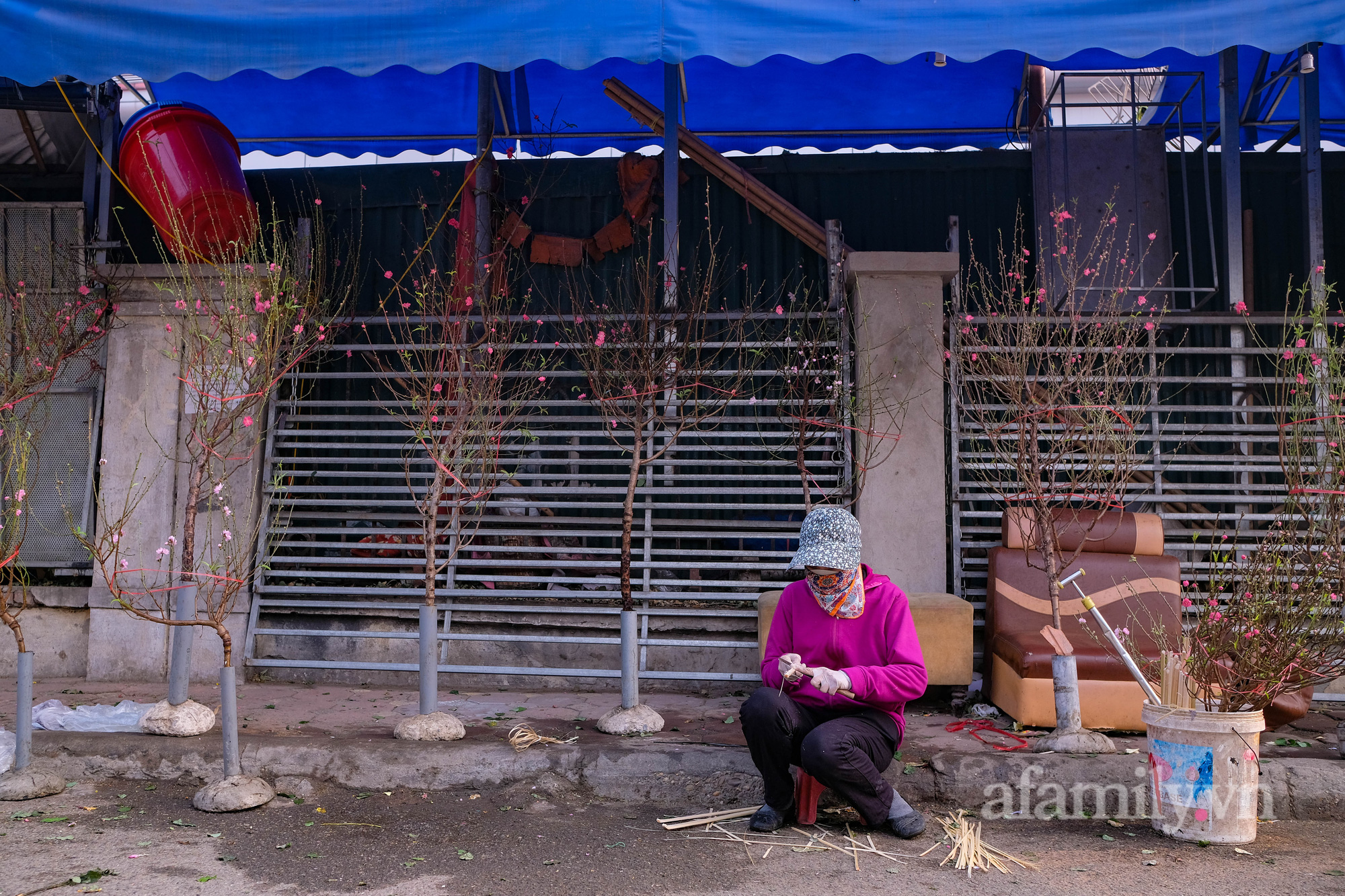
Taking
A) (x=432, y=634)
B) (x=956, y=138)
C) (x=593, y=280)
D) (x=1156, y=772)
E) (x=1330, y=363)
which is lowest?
(x=1156, y=772)

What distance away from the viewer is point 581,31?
6336 millimetres

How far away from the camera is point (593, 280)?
9547 millimetres

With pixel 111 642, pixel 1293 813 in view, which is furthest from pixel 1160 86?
pixel 111 642

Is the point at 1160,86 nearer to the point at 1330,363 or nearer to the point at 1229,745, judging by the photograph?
the point at 1330,363

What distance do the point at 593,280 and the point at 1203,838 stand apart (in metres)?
6.89

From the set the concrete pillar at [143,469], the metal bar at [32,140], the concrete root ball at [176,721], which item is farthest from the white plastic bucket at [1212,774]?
the metal bar at [32,140]

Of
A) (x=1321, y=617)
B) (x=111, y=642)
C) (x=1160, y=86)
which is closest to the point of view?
(x=1321, y=617)

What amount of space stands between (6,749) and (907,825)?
15.0ft

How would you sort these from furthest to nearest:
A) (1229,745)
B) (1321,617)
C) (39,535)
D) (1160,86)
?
(1160,86) < (39,535) < (1321,617) < (1229,745)

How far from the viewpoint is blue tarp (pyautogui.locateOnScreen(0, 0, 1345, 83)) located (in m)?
6.15

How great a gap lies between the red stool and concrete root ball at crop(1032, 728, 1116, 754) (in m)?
1.42

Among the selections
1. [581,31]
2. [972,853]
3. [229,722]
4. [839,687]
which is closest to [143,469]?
[229,722]

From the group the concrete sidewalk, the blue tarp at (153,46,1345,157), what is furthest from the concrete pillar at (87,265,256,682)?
the blue tarp at (153,46,1345,157)

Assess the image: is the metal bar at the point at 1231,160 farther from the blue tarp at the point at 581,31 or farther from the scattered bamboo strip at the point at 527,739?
the scattered bamboo strip at the point at 527,739
